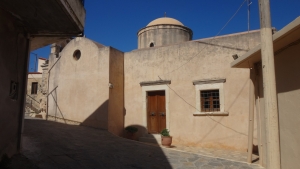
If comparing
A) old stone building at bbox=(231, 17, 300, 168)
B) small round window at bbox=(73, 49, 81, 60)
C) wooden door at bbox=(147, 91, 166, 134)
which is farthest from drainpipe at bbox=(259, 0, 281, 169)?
small round window at bbox=(73, 49, 81, 60)

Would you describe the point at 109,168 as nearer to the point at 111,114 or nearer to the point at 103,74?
the point at 111,114

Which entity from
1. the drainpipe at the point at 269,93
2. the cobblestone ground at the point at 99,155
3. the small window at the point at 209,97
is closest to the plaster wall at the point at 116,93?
the cobblestone ground at the point at 99,155

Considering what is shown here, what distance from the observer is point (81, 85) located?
43.8 ft

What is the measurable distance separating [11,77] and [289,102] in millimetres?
6840

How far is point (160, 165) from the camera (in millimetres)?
6926

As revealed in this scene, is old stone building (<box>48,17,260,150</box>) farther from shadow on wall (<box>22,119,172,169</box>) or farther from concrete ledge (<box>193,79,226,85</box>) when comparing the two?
shadow on wall (<box>22,119,172,169</box>)

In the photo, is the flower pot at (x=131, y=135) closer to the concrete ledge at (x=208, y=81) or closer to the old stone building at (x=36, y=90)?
the concrete ledge at (x=208, y=81)

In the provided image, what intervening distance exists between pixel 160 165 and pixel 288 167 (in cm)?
325

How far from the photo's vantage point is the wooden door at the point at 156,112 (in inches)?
496

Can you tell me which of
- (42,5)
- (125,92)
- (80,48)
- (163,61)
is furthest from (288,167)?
(80,48)

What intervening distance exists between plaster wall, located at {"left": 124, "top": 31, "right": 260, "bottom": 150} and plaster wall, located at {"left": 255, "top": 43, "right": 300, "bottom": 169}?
14.1ft

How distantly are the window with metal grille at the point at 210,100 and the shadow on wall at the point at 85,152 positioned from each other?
11.9ft

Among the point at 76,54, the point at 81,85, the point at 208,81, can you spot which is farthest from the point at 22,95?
the point at 76,54

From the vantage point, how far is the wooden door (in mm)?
12594
